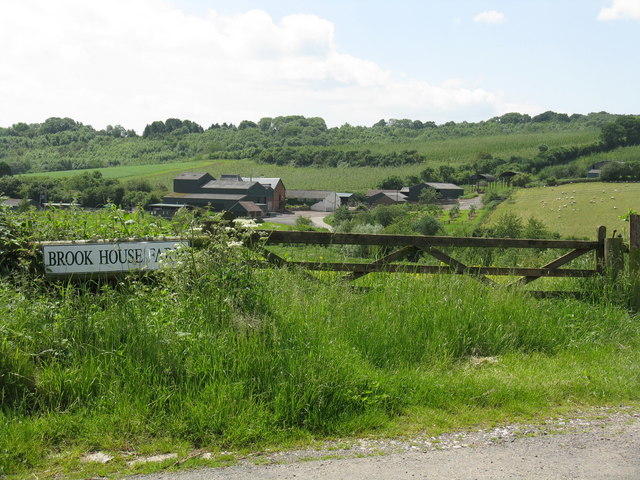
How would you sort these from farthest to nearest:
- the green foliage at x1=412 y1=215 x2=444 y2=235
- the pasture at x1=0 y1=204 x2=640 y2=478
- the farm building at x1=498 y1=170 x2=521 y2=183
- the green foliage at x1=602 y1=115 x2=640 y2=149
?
the green foliage at x1=602 y1=115 x2=640 y2=149 → the farm building at x1=498 y1=170 x2=521 y2=183 → the green foliage at x1=412 y1=215 x2=444 y2=235 → the pasture at x1=0 y1=204 x2=640 y2=478

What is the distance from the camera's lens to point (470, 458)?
385cm

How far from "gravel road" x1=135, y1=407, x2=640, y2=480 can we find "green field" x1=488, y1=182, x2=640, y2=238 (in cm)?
6561

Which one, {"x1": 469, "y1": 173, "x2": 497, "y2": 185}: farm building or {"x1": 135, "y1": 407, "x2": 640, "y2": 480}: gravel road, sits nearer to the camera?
{"x1": 135, "y1": 407, "x2": 640, "y2": 480}: gravel road

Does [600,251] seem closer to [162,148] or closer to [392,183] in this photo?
[392,183]

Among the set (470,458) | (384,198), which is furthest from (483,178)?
(470,458)

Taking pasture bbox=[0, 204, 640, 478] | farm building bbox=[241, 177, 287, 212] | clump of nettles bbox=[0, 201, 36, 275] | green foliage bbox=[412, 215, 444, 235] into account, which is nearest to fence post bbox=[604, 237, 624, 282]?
pasture bbox=[0, 204, 640, 478]

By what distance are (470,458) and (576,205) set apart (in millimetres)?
92174

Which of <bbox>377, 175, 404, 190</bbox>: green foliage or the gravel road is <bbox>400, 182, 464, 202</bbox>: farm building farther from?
the gravel road

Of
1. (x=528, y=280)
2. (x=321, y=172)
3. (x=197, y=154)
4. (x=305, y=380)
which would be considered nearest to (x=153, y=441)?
(x=305, y=380)

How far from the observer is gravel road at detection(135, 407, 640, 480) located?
3.58 metres

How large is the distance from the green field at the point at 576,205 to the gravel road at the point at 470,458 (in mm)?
65613

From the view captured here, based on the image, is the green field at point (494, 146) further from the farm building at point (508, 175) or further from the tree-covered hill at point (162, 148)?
the farm building at point (508, 175)

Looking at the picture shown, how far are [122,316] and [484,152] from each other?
175601mm

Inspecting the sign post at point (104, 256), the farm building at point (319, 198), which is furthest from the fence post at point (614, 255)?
the farm building at point (319, 198)
